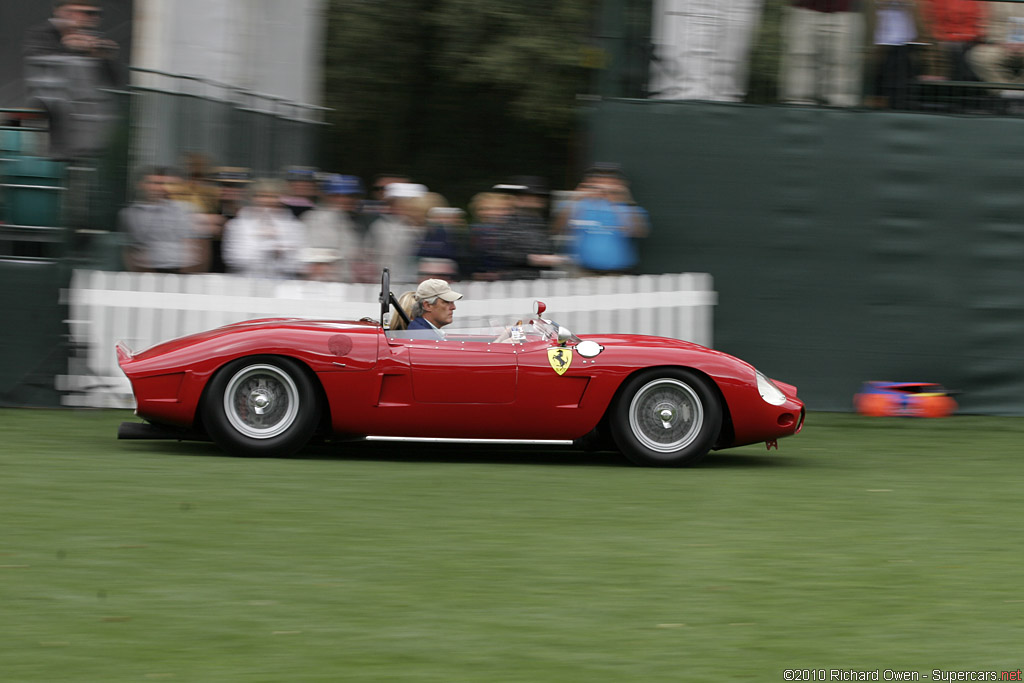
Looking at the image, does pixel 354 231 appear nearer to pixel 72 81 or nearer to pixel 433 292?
pixel 72 81

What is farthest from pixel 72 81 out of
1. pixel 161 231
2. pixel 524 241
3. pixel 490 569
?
pixel 490 569

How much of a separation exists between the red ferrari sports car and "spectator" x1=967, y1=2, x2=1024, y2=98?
4.95 metres

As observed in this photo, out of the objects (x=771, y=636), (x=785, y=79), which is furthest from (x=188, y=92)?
(x=771, y=636)

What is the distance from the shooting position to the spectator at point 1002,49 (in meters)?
10.8

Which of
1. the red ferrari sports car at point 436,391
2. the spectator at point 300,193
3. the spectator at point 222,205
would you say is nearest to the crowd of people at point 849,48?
the spectator at point 300,193

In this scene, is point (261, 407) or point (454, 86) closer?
point (261, 407)

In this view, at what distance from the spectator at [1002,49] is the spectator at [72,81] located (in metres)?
7.12

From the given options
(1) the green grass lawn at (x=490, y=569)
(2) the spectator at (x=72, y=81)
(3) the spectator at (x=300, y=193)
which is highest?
(2) the spectator at (x=72, y=81)

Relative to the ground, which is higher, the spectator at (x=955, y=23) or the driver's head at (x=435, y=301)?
the spectator at (x=955, y=23)

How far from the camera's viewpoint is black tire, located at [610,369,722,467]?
24.3 feet

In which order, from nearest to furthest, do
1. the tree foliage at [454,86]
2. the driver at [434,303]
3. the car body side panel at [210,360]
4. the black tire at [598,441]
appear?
the car body side panel at [210,360], the black tire at [598,441], the driver at [434,303], the tree foliage at [454,86]

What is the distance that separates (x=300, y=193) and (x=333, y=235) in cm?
48

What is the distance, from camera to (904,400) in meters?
10.5

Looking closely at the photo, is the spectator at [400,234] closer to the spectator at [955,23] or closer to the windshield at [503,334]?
the windshield at [503,334]
